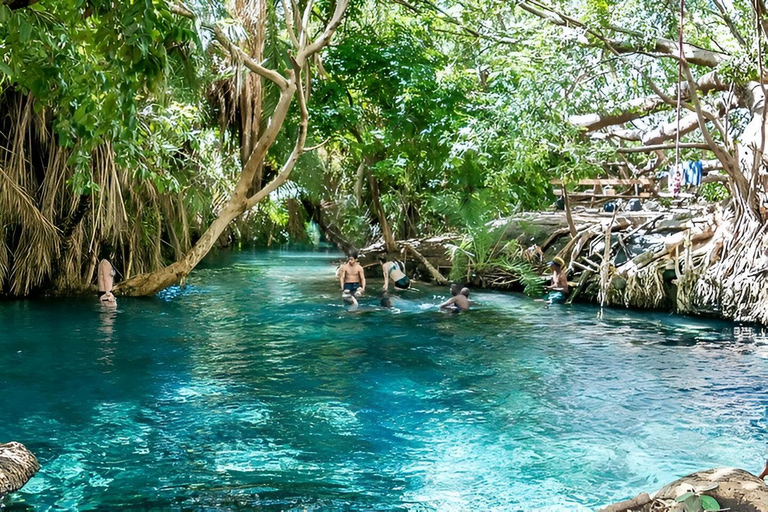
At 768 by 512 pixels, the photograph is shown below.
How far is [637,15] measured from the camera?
41.1 feet

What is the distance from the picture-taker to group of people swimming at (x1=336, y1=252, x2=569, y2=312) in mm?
15297

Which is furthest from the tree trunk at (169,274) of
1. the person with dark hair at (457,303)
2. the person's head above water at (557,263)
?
the person's head above water at (557,263)

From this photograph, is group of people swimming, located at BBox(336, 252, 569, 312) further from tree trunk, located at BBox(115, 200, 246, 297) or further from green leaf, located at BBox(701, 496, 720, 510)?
green leaf, located at BBox(701, 496, 720, 510)

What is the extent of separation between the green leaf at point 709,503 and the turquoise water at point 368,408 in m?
1.43

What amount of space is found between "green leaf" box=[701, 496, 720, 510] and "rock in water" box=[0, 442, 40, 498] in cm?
450

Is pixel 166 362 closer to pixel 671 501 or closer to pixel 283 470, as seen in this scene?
pixel 283 470

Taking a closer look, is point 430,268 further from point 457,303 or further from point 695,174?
point 695,174

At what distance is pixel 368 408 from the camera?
26.5 ft

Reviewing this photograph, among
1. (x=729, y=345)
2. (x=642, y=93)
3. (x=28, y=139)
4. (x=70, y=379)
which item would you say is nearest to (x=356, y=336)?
(x=70, y=379)

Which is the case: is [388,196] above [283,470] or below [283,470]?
above

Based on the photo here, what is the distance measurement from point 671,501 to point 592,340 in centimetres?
825

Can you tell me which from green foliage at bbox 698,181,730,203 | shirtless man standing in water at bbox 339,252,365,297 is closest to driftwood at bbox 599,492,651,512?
shirtless man standing in water at bbox 339,252,365,297

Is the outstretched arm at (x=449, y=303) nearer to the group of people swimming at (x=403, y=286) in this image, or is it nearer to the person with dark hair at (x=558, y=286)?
the group of people swimming at (x=403, y=286)

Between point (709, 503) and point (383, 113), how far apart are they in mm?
16882
